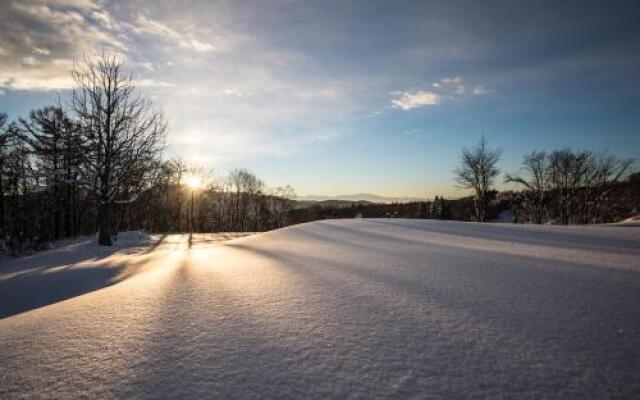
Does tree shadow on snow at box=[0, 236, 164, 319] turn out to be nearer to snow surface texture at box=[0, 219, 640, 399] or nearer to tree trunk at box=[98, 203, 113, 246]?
snow surface texture at box=[0, 219, 640, 399]

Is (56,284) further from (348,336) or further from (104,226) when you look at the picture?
(104,226)

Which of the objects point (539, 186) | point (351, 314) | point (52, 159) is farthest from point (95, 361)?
point (539, 186)

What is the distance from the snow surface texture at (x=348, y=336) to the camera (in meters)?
1.55

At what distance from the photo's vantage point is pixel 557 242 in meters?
5.47

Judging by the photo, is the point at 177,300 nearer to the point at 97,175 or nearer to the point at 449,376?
the point at 449,376

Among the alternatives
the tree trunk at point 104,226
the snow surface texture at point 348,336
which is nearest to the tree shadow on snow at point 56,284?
the snow surface texture at point 348,336

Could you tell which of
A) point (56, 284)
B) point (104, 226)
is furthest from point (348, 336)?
point (104, 226)

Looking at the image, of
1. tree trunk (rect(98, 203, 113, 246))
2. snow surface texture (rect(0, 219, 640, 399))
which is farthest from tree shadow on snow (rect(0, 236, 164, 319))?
tree trunk (rect(98, 203, 113, 246))

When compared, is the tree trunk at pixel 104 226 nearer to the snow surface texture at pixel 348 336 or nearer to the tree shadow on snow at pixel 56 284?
the tree shadow on snow at pixel 56 284

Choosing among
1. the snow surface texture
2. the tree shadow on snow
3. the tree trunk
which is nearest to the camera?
the snow surface texture

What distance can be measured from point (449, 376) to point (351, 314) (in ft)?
3.07

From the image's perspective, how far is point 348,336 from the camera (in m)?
2.05

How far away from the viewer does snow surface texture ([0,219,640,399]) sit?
60.9 inches

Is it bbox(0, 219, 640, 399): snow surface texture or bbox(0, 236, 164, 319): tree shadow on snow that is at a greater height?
bbox(0, 219, 640, 399): snow surface texture
